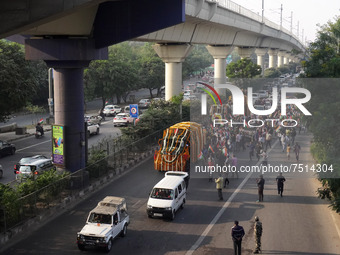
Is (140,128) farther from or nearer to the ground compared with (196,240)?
farther from the ground

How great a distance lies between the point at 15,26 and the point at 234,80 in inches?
2086

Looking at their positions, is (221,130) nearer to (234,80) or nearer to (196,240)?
(196,240)

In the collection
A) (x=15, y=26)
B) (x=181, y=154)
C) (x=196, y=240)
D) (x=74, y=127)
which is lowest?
(x=196, y=240)

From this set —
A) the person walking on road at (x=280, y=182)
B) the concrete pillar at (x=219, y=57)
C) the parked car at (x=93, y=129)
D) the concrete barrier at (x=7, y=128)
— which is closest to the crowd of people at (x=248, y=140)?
the person walking on road at (x=280, y=182)

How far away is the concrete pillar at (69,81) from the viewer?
2250cm

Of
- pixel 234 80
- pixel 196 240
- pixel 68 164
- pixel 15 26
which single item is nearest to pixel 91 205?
pixel 68 164

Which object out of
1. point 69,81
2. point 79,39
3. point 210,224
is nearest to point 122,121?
point 69,81

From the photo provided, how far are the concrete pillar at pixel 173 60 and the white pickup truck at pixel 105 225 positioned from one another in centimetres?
2599

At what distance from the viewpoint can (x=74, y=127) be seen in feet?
78.4

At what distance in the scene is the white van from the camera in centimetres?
1952

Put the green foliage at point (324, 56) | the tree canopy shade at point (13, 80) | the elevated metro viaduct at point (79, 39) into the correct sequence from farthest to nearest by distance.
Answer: the tree canopy shade at point (13, 80) < the elevated metro viaduct at point (79, 39) < the green foliage at point (324, 56)

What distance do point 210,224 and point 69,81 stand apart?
9.81 metres

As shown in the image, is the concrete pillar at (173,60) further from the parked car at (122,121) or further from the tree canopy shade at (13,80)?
the tree canopy shade at (13,80)

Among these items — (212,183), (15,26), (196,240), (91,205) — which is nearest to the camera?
(15,26)
